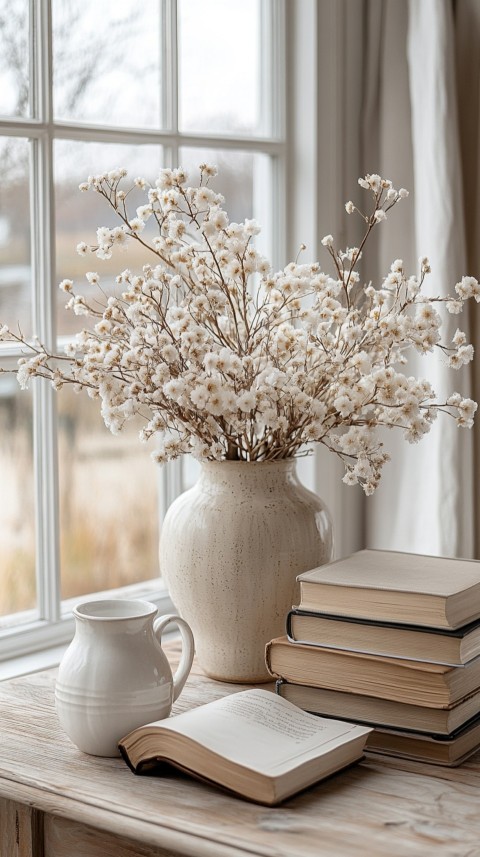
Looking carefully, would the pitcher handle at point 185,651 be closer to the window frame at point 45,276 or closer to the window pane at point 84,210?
the window frame at point 45,276

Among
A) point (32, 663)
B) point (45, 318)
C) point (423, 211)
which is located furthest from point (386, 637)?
point (423, 211)

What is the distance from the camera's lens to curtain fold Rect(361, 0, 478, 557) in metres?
1.93

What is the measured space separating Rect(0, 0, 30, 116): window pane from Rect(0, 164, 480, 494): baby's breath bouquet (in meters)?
0.39

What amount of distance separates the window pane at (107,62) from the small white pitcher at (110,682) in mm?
874

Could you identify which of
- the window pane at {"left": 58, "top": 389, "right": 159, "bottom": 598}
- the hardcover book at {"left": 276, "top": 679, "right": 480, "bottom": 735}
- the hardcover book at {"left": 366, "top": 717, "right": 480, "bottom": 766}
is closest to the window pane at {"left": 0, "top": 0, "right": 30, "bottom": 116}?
the window pane at {"left": 58, "top": 389, "right": 159, "bottom": 598}

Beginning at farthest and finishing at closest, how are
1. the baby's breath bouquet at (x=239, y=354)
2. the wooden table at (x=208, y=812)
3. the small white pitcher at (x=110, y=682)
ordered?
the baby's breath bouquet at (x=239, y=354)
the small white pitcher at (x=110, y=682)
the wooden table at (x=208, y=812)

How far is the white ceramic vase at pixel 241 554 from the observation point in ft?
4.43

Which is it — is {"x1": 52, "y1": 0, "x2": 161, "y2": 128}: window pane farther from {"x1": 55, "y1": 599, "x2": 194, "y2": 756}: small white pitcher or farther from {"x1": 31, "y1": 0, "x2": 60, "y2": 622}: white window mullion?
{"x1": 55, "y1": 599, "x2": 194, "y2": 756}: small white pitcher

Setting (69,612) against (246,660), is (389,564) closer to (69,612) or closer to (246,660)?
(246,660)

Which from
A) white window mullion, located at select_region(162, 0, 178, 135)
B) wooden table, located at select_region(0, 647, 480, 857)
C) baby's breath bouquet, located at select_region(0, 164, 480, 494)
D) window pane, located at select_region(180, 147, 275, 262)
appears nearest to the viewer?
wooden table, located at select_region(0, 647, 480, 857)

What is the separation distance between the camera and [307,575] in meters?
1.27

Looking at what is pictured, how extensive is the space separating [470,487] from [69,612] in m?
0.75

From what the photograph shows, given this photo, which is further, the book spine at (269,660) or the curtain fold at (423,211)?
the curtain fold at (423,211)

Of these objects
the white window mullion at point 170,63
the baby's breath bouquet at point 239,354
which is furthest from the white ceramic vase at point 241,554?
the white window mullion at point 170,63
